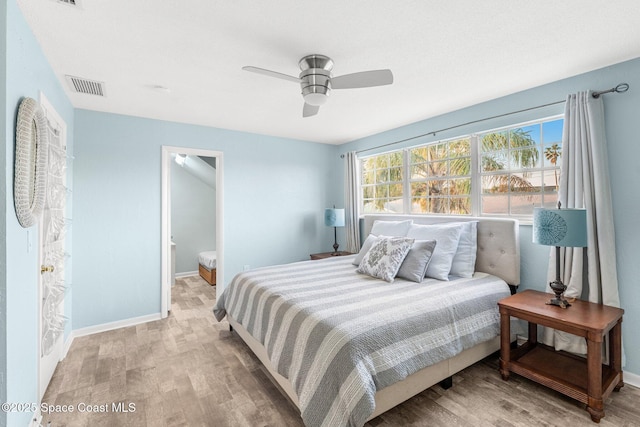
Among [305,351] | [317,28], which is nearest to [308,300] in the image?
[305,351]

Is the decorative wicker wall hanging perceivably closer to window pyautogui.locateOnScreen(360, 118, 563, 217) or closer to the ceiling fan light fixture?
the ceiling fan light fixture

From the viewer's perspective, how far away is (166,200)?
12.0 feet

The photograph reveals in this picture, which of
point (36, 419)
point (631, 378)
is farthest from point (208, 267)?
point (631, 378)

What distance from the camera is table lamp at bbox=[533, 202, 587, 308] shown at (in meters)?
2.10

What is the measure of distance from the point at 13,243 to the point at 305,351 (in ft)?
5.39

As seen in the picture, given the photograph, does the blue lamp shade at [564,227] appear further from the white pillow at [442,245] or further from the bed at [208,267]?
the bed at [208,267]

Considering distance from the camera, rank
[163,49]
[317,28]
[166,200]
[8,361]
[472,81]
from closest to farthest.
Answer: [8,361]
[317,28]
[163,49]
[472,81]
[166,200]

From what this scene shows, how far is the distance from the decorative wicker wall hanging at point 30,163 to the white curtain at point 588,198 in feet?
11.5

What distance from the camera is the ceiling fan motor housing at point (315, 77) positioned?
2107mm

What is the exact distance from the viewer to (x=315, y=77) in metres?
2.11

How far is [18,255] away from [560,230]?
3374mm

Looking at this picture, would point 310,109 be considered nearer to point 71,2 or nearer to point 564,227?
point 71,2

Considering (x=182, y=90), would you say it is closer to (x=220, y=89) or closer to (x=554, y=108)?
(x=220, y=89)

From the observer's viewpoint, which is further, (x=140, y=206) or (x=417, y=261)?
(x=140, y=206)
